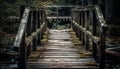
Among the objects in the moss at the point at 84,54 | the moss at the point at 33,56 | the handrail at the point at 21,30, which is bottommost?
the moss at the point at 84,54

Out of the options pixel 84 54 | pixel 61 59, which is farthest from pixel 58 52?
pixel 61 59

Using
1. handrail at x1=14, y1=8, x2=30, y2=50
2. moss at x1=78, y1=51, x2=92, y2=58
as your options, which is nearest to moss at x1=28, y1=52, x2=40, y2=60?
moss at x1=78, y1=51, x2=92, y2=58

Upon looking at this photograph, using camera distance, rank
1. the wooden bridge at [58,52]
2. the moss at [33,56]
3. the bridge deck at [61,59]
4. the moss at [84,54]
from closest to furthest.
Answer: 1. the wooden bridge at [58,52]
2. the bridge deck at [61,59]
3. the moss at [33,56]
4. the moss at [84,54]

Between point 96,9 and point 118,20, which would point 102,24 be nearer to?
point 96,9

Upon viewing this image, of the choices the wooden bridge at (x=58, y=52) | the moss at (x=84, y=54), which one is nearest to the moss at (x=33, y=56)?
the wooden bridge at (x=58, y=52)

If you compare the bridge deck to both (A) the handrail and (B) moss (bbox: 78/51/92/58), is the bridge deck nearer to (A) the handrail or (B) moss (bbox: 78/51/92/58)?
(B) moss (bbox: 78/51/92/58)

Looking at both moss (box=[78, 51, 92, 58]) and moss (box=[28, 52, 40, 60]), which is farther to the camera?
moss (box=[78, 51, 92, 58])

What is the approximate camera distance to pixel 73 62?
7285mm

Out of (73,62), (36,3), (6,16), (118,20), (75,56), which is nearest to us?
(73,62)

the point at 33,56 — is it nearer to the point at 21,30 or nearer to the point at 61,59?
the point at 61,59

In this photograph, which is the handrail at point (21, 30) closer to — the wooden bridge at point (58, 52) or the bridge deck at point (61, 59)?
the wooden bridge at point (58, 52)

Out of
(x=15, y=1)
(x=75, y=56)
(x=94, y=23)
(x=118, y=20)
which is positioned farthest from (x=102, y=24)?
(x=118, y=20)

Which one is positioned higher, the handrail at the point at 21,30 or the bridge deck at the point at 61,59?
the handrail at the point at 21,30

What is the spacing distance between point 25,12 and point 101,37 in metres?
1.82
